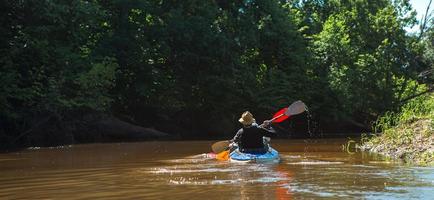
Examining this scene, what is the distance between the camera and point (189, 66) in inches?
1158

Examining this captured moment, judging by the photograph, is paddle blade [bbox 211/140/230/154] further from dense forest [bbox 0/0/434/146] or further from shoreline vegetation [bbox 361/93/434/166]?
dense forest [bbox 0/0/434/146]

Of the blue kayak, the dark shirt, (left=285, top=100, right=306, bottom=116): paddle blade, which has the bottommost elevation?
the blue kayak

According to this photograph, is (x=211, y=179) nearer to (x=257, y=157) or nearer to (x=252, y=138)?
(x=257, y=157)

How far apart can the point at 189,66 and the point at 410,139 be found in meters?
17.0

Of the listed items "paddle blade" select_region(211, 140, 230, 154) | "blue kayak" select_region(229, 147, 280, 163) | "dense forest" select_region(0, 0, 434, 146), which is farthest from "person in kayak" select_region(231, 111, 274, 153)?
"dense forest" select_region(0, 0, 434, 146)

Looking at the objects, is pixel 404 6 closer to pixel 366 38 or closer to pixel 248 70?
pixel 366 38

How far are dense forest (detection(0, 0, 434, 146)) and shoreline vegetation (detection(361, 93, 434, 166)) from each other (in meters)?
10.7

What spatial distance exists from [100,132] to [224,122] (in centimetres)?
806

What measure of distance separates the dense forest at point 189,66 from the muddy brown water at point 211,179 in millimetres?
7766

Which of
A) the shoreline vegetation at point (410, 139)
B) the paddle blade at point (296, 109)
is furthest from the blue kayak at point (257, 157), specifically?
the shoreline vegetation at point (410, 139)

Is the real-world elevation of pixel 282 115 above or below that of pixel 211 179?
above

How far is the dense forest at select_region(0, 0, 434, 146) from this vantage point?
21.4 m

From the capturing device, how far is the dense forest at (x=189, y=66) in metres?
21.4

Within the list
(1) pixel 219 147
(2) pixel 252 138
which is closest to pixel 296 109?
(1) pixel 219 147
